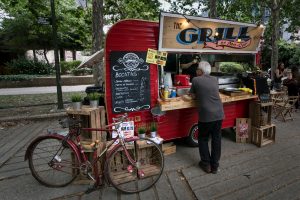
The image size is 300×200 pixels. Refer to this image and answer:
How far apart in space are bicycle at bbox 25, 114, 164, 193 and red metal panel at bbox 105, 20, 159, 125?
1.96 ft

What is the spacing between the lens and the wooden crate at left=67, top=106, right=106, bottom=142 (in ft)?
12.1

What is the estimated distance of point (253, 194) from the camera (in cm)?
340

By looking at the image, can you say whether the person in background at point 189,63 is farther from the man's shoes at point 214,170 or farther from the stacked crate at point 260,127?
the man's shoes at point 214,170

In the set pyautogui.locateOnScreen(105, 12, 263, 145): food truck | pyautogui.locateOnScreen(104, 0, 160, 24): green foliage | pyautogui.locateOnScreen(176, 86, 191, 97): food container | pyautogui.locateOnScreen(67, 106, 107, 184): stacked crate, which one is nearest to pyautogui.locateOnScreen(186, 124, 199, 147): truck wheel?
pyautogui.locateOnScreen(105, 12, 263, 145): food truck

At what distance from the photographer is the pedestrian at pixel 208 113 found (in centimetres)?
395

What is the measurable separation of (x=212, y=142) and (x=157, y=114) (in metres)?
1.10

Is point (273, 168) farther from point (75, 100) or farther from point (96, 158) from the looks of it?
point (75, 100)

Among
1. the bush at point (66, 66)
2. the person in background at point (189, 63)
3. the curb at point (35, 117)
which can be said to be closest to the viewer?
the person in background at point (189, 63)

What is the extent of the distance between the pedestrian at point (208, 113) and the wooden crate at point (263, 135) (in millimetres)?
1628

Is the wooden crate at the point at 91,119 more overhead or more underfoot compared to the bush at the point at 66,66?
more underfoot

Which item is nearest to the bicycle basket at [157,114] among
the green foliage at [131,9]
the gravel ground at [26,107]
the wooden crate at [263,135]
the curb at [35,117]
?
the wooden crate at [263,135]

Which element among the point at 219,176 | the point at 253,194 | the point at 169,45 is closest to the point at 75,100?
the point at 169,45

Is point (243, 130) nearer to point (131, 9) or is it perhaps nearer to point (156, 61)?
point (156, 61)

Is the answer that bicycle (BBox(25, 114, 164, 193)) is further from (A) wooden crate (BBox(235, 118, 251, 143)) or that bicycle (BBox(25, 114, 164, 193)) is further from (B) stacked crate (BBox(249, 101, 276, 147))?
(B) stacked crate (BBox(249, 101, 276, 147))
